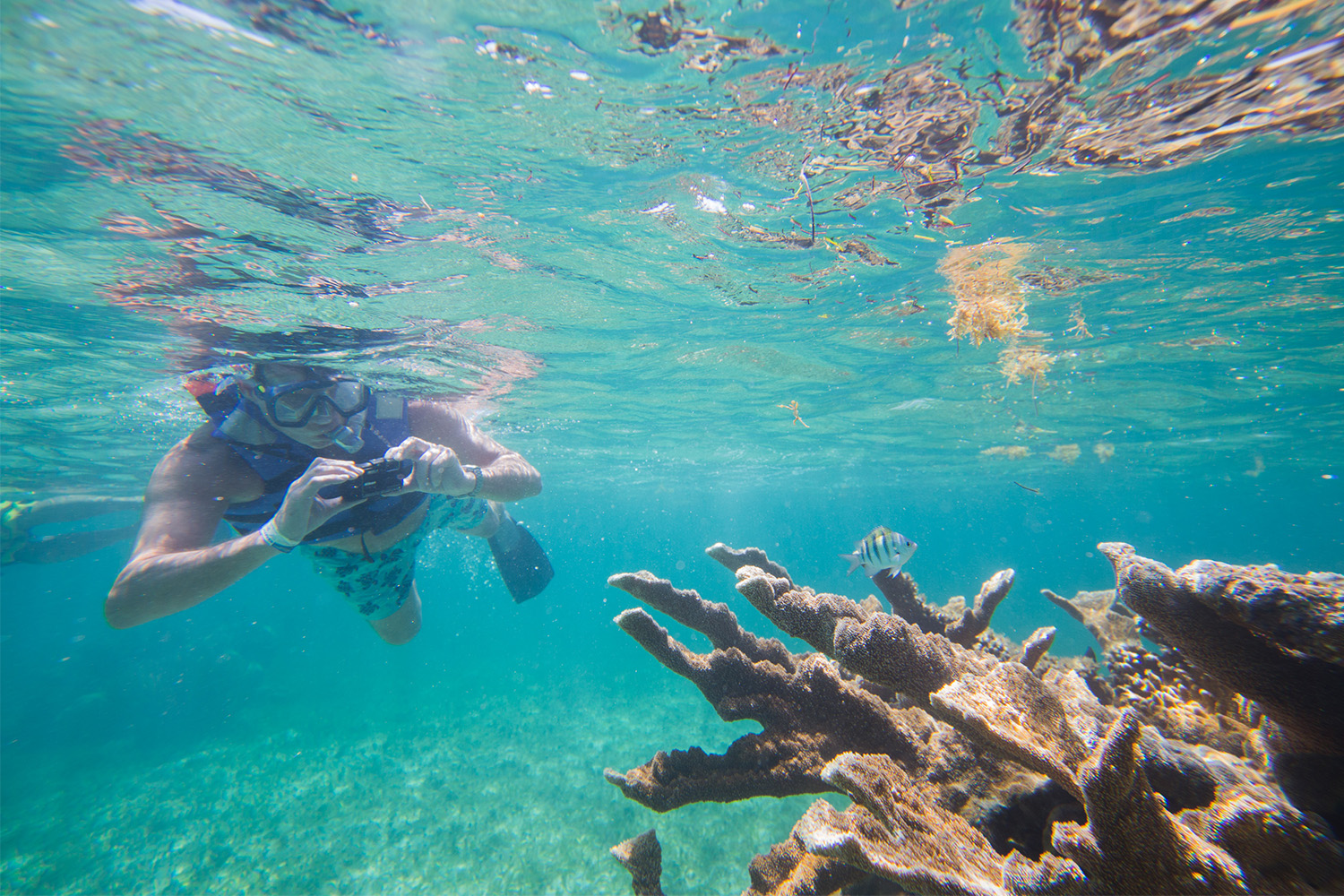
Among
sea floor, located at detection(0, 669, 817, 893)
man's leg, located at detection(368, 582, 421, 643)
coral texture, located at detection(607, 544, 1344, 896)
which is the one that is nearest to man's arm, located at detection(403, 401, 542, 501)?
man's leg, located at detection(368, 582, 421, 643)

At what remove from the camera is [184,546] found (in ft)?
15.9

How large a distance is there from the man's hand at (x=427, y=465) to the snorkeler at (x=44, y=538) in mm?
21821

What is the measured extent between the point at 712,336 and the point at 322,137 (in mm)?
9830

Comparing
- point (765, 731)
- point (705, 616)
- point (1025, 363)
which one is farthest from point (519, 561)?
point (1025, 363)

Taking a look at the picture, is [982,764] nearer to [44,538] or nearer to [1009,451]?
[44,538]

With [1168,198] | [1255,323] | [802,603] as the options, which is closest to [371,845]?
[802,603]

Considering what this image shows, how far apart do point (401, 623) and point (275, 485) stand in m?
3.34

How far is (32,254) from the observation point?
7.95 metres

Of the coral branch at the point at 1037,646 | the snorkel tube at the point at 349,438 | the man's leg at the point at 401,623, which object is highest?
the coral branch at the point at 1037,646

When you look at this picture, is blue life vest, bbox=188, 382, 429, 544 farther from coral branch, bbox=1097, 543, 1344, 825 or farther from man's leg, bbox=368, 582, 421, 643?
coral branch, bbox=1097, 543, 1344, 825

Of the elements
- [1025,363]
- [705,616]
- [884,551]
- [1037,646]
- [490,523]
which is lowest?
[490,523]

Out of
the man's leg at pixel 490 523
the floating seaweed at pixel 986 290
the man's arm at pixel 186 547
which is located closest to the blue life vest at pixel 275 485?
the man's arm at pixel 186 547

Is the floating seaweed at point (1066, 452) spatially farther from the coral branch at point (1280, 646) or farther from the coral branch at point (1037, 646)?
the coral branch at point (1280, 646)

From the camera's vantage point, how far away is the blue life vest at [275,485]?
5855 mm
